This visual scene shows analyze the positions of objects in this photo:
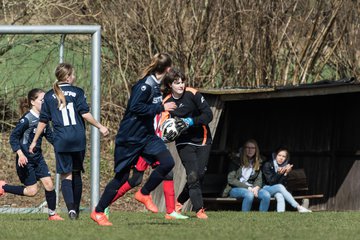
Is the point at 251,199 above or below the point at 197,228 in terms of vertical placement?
above

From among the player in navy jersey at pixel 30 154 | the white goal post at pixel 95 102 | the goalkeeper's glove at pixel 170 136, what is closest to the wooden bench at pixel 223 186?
the white goal post at pixel 95 102

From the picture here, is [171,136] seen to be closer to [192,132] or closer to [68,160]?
[192,132]

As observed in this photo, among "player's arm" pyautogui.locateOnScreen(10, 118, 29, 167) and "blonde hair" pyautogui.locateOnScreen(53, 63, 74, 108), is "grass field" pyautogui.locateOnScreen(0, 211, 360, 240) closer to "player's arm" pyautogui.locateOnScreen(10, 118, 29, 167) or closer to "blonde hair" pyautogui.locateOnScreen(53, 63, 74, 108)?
"player's arm" pyautogui.locateOnScreen(10, 118, 29, 167)

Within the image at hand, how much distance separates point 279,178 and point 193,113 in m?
3.31

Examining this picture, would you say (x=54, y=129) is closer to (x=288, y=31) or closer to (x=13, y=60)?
(x=13, y=60)

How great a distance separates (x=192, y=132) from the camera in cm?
1342

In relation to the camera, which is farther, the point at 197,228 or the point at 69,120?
the point at 69,120

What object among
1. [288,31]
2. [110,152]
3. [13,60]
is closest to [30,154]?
[13,60]

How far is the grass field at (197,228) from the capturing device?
1009 cm

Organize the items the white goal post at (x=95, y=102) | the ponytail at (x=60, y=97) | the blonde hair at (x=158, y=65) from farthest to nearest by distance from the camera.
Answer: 1. the white goal post at (x=95, y=102)
2. the ponytail at (x=60, y=97)
3. the blonde hair at (x=158, y=65)

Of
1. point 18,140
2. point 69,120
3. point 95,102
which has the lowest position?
point 18,140

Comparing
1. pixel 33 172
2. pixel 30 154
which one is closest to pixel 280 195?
pixel 33 172

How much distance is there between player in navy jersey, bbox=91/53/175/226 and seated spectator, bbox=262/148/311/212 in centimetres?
497

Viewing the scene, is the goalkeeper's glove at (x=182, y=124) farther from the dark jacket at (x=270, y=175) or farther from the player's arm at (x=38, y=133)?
the dark jacket at (x=270, y=175)
